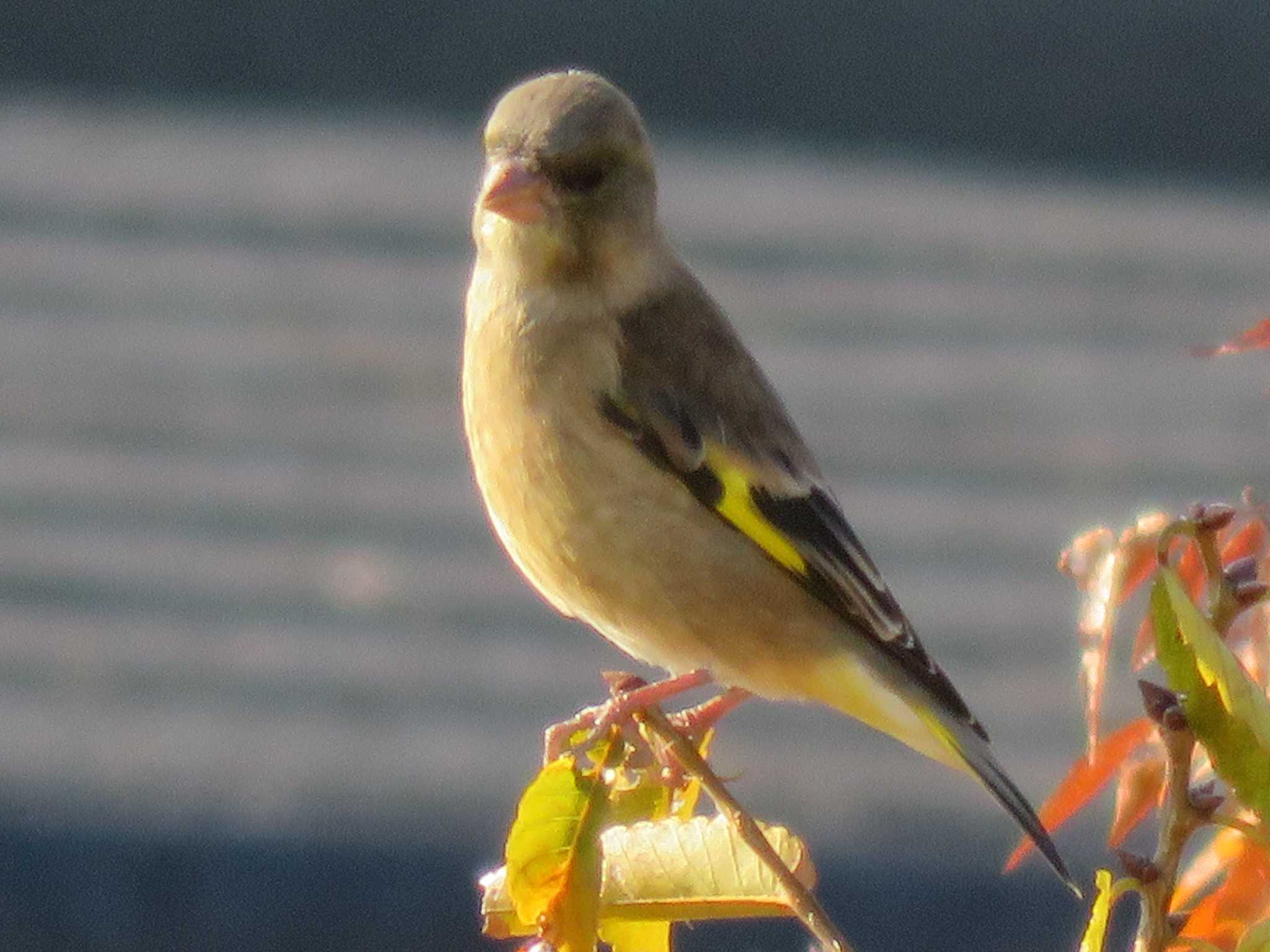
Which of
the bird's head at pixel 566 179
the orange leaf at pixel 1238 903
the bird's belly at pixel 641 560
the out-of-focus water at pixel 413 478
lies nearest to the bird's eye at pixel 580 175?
the bird's head at pixel 566 179

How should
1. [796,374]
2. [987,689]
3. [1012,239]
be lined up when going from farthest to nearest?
[1012,239] → [796,374] → [987,689]

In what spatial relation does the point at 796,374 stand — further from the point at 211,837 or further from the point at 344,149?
the point at 211,837

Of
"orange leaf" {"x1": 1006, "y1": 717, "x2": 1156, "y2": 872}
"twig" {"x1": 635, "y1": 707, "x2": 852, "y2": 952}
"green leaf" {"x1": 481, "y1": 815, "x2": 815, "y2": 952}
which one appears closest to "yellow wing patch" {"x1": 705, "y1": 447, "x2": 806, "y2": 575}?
"twig" {"x1": 635, "y1": 707, "x2": 852, "y2": 952}

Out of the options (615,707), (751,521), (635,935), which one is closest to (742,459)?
(751,521)

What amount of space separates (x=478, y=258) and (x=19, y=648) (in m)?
3.41

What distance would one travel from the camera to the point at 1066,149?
9.02 meters

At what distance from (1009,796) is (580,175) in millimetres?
1177

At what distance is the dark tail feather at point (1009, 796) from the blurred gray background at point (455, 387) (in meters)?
2.26

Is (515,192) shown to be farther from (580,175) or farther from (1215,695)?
(1215,695)

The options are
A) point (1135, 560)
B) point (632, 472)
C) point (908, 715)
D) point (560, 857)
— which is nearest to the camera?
point (1135, 560)

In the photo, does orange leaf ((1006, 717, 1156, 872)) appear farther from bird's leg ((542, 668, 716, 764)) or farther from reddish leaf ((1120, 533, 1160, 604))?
bird's leg ((542, 668, 716, 764))

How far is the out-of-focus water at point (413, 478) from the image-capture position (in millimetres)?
5859

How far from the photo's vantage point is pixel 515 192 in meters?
3.40

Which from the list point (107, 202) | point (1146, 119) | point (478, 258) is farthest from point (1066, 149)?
point (478, 258)
